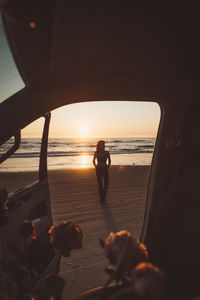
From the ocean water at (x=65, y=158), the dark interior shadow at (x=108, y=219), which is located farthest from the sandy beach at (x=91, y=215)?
the ocean water at (x=65, y=158)

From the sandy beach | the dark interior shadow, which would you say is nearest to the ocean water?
the sandy beach

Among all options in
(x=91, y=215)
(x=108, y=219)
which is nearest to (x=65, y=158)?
(x=91, y=215)

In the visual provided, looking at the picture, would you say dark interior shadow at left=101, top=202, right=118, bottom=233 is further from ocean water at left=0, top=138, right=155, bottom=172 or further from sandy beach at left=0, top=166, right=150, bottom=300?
ocean water at left=0, top=138, right=155, bottom=172

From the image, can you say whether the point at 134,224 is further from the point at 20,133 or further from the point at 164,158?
the point at 20,133

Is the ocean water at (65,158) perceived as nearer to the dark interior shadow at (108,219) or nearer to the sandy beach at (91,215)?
the sandy beach at (91,215)

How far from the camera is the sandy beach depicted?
8.20ft

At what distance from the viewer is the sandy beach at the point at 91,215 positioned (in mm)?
2498

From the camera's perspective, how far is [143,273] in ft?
1.47

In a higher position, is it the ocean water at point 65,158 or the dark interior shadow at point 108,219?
the dark interior shadow at point 108,219

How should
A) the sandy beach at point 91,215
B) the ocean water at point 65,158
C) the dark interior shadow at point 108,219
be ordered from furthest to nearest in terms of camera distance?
the ocean water at point 65,158 → the dark interior shadow at point 108,219 → the sandy beach at point 91,215

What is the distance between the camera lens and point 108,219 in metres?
4.34

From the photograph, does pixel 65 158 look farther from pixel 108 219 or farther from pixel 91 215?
pixel 108 219

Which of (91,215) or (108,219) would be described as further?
(91,215)

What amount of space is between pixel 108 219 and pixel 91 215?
18.2 inches
